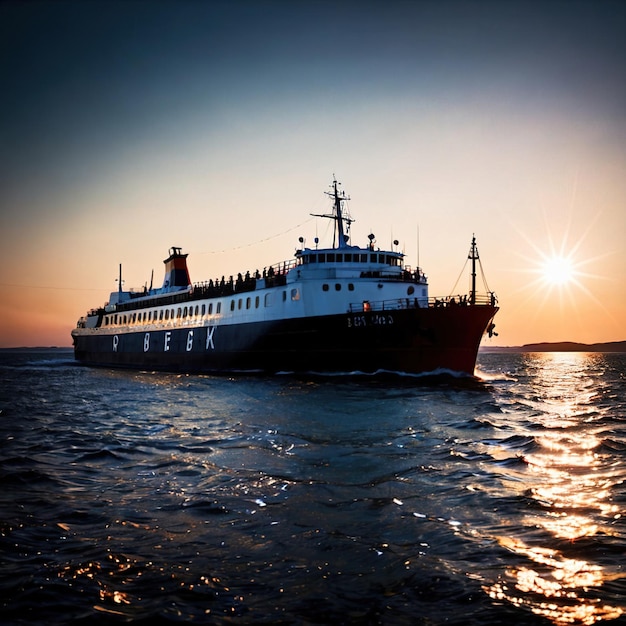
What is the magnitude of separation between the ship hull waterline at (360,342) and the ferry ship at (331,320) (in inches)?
2.4

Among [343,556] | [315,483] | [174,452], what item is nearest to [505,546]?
[343,556]

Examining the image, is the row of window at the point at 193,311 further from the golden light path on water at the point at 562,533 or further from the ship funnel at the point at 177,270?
the golden light path on water at the point at 562,533

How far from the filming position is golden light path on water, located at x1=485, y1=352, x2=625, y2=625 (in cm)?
499

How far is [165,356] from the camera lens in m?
54.4

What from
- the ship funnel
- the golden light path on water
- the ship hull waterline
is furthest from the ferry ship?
the golden light path on water

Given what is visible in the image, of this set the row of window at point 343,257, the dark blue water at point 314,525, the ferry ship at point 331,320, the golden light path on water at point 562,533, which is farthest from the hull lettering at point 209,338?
the golden light path on water at point 562,533

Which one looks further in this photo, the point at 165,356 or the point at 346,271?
the point at 165,356

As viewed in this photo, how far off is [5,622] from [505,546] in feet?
17.9

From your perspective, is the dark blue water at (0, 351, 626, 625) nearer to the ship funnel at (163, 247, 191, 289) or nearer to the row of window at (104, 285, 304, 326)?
the row of window at (104, 285, 304, 326)

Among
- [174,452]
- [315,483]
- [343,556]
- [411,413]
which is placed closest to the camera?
[343,556]

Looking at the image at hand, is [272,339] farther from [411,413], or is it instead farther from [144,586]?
[144,586]

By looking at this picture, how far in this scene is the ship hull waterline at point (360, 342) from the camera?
31.8 metres

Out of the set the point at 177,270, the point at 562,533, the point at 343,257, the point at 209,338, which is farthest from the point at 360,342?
the point at 177,270

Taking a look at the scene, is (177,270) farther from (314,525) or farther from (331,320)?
(314,525)
